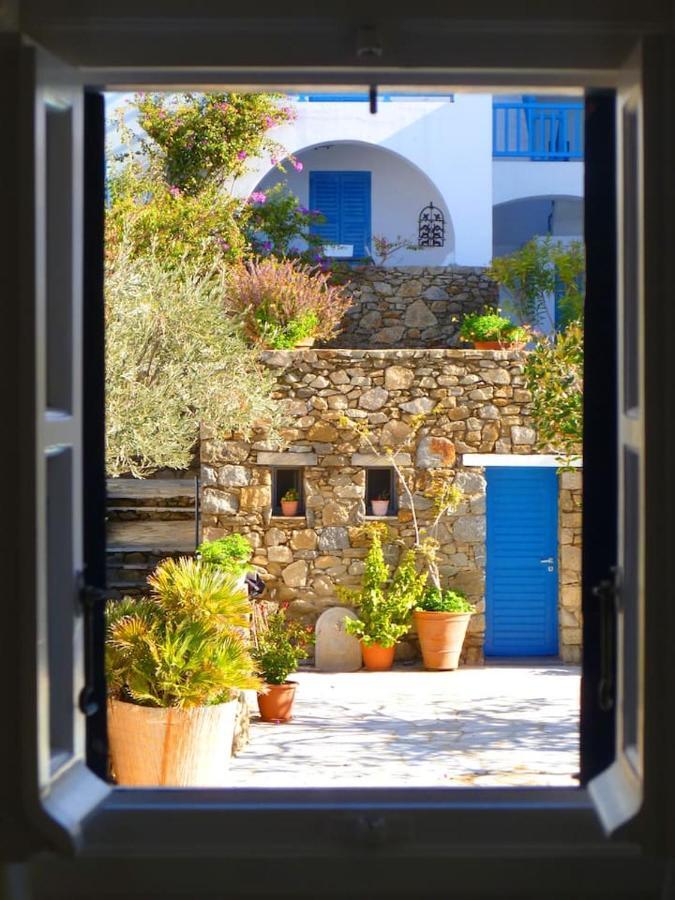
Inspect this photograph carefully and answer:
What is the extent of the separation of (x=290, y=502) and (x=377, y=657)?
1485 millimetres

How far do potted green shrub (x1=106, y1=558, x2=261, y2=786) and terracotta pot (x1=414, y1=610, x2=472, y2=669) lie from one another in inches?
153

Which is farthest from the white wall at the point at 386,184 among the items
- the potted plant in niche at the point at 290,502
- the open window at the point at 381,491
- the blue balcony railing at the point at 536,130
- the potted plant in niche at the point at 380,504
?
the potted plant in niche at the point at 290,502

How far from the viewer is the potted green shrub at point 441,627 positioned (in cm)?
969

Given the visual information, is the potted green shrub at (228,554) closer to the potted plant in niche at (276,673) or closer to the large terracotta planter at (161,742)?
the potted plant in niche at (276,673)

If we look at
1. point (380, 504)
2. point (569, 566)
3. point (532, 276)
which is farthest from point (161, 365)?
point (532, 276)

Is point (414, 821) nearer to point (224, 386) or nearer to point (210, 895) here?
point (210, 895)

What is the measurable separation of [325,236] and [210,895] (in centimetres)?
1183

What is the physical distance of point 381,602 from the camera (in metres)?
9.80

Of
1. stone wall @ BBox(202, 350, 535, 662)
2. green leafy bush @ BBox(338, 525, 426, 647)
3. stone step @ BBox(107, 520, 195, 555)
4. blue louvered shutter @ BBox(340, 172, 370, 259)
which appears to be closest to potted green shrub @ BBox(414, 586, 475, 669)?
green leafy bush @ BBox(338, 525, 426, 647)

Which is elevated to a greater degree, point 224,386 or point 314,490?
point 224,386

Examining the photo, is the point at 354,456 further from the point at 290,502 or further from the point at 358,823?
the point at 358,823

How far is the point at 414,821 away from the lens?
1754 mm

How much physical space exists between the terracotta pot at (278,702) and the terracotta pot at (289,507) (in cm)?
212
